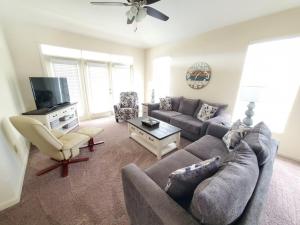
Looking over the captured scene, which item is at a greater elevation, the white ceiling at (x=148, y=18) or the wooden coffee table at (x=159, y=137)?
the white ceiling at (x=148, y=18)

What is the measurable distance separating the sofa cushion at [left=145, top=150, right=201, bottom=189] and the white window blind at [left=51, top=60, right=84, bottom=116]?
3.72 m

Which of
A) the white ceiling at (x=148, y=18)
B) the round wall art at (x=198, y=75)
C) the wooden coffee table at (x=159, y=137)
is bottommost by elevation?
the wooden coffee table at (x=159, y=137)

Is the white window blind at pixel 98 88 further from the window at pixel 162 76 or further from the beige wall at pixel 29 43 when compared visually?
the window at pixel 162 76

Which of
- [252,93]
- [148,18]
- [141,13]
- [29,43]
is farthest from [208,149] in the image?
[29,43]

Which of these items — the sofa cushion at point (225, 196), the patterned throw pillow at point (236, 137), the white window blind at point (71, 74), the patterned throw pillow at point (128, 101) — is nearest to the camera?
the sofa cushion at point (225, 196)

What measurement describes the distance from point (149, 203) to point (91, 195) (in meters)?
1.13

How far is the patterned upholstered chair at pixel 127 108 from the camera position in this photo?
162 inches

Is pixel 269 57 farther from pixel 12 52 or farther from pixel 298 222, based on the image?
pixel 12 52

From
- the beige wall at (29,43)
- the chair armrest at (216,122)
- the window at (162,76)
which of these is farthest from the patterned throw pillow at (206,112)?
the beige wall at (29,43)

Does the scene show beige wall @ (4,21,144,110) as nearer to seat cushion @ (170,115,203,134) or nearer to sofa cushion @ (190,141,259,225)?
seat cushion @ (170,115,203,134)

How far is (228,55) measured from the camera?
299cm

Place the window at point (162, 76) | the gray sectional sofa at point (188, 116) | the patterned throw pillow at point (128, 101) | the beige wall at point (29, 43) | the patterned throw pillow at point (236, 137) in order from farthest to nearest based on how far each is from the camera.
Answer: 1. the window at point (162, 76)
2. the patterned throw pillow at point (128, 101)
3. the beige wall at point (29, 43)
4. the gray sectional sofa at point (188, 116)
5. the patterned throw pillow at point (236, 137)

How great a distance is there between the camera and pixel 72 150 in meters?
1.97

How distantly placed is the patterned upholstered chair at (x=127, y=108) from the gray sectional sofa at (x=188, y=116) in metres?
0.56
